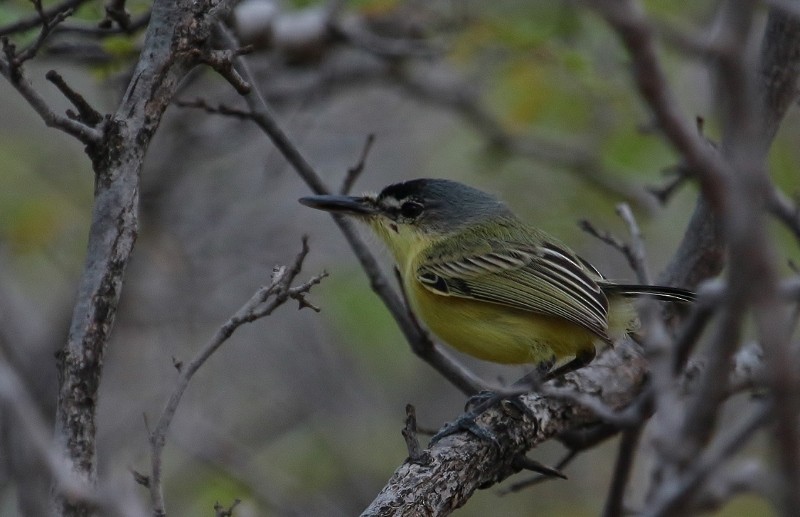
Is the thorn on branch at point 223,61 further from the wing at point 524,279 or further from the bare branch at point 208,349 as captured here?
the wing at point 524,279

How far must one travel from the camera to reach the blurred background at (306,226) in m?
6.25

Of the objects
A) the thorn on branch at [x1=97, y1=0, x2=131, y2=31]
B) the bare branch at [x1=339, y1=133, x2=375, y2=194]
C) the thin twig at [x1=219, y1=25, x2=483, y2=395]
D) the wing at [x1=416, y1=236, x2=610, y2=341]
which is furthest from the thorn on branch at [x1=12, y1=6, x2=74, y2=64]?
the wing at [x1=416, y1=236, x2=610, y2=341]

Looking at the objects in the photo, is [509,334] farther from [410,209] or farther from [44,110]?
[44,110]

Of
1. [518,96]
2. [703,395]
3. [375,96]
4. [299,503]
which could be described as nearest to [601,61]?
[518,96]

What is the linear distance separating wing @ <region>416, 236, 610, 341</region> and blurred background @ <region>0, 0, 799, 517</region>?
46.9 inches

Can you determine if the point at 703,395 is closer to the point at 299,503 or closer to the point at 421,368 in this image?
the point at 299,503

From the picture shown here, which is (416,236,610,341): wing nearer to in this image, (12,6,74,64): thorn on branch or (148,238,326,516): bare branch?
(148,238,326,516): bare branch

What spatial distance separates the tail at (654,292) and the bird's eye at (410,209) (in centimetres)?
122

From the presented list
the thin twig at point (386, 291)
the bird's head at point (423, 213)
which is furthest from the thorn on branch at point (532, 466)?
the bird's head at point (423, 213)

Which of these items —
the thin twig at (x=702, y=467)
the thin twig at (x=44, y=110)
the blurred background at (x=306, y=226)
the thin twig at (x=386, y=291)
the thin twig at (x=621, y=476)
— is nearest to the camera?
the thin twig at (x=702, y=467)

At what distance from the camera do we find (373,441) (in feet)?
24.6

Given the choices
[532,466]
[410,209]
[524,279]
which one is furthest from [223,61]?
[410,209]

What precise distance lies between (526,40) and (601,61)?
1.79 meters

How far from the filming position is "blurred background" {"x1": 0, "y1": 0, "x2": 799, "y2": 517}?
6246mm
